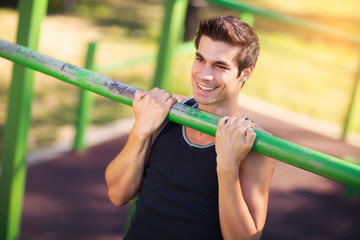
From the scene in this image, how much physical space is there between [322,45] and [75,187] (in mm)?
6363

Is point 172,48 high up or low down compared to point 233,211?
up

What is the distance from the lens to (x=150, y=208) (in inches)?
58.4

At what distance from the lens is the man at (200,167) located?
4.26 feet

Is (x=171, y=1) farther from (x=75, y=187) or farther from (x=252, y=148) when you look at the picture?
(x=75, y=187)

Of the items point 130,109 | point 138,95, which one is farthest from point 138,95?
point 130,109

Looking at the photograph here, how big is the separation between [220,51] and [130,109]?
10.8 ft

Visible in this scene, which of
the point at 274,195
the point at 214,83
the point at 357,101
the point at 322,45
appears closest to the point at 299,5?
the point at 322,45

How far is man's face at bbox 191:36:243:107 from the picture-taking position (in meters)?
1.38

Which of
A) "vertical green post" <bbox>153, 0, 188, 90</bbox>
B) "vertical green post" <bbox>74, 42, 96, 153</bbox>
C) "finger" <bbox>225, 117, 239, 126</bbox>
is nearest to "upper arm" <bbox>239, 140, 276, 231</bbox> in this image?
"finger" <bbox>225, 117, 239, 126</bbox>

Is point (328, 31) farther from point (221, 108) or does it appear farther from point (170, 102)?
point (170, 102)

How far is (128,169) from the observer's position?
4.85 feet

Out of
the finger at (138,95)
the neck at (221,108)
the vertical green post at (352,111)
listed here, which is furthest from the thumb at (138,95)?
the vertical green post at (352,111)

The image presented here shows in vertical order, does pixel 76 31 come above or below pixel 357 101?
below

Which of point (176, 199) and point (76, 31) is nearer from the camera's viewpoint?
point (176, 199)
